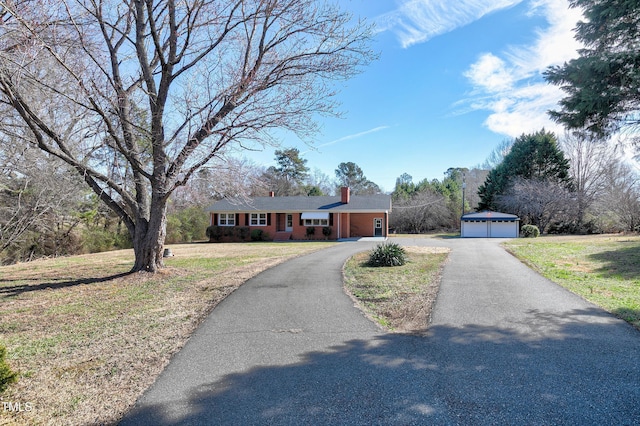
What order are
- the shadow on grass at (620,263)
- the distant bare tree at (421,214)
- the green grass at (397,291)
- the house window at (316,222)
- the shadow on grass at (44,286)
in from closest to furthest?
the green grass at (397,291)
the shadow on grass at (44,286)
the shadow on grass at (620,263)
the house window at (316,222)
the distant bare tree at (421,214)

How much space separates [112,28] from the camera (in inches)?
368

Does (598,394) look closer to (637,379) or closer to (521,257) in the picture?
(637,379)

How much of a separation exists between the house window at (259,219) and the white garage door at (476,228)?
17414 millimetres

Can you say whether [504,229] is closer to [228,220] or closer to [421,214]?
[421,214]

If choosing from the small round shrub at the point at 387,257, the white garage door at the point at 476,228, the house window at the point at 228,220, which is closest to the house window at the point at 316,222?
the house window at the point at 228,220

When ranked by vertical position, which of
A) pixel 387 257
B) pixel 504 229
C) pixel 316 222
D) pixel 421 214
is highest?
pixel 421 214

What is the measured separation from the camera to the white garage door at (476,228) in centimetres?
3206

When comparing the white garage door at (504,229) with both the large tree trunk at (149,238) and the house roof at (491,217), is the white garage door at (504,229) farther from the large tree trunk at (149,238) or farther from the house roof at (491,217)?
the large tree trunk at (149,238)

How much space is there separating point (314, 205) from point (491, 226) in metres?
15.7

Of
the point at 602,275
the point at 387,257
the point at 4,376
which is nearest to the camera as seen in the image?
the point at 4,376

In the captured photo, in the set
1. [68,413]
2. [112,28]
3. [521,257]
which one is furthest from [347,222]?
[68,413]

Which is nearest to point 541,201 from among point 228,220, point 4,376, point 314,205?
point 314,205

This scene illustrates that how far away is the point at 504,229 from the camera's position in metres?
32.0

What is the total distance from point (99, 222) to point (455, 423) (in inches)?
1020
